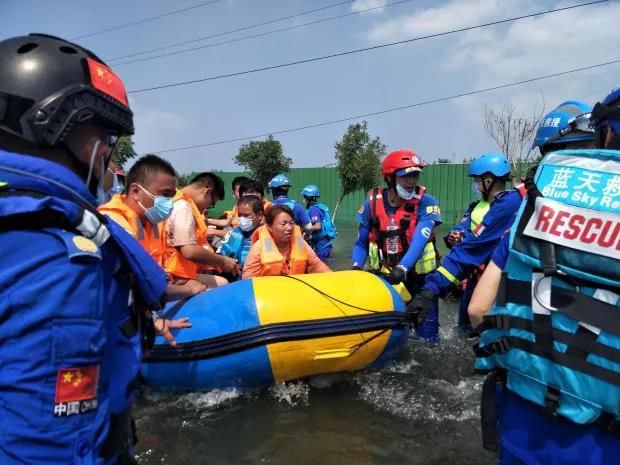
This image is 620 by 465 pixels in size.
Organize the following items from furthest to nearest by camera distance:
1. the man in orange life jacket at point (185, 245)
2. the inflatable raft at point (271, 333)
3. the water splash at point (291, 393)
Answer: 1. the man in orange life jacket at point (185, 245)
2. the water splash at point (291, 393)
3. the inflatable raft at point (271, 333)

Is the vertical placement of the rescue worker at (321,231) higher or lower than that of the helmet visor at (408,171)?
lower

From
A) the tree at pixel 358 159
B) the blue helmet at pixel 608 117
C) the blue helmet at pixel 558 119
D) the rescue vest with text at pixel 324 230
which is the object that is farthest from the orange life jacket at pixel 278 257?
the tree at pixel 358 159

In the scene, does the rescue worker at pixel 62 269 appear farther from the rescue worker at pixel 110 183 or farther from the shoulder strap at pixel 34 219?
the rescue worker at pixel 110 183

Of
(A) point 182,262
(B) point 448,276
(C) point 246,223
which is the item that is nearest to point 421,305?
(B) point 448,276

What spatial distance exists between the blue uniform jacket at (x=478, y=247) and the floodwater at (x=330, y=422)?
3.28 ft

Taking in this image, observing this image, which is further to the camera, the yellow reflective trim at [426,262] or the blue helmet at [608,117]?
the yellow reflective trim at [426,262]

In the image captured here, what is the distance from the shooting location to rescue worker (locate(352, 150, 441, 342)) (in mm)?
3916

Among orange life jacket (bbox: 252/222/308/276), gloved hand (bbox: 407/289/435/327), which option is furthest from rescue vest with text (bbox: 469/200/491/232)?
gloved hand (bbox: 407/289/435/327)

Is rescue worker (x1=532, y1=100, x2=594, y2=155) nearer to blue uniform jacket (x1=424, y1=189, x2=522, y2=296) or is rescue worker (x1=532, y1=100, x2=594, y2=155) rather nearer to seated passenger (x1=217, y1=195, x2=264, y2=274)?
blue uniform jacket (x1=424, y1=189, x2=522, y2=296)

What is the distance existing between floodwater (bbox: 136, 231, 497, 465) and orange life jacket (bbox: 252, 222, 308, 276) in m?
1.01

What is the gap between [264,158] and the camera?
20797 mm

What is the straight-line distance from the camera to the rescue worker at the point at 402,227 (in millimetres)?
3916

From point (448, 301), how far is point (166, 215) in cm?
519

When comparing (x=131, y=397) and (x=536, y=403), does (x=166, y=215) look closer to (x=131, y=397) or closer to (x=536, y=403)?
(x=131, y=397)
